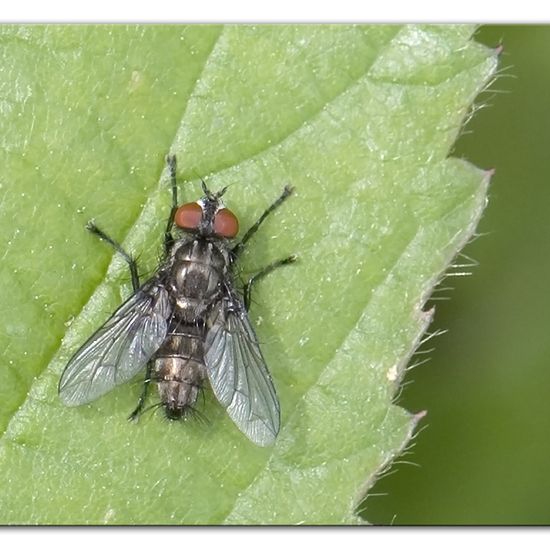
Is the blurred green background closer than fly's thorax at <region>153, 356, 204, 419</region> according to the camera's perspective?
No

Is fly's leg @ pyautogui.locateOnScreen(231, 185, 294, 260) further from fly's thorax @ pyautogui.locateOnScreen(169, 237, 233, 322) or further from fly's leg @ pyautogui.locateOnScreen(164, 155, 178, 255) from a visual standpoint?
fly's leg @ pyautogui.locateOnScreen(164, 155, 178, 255)

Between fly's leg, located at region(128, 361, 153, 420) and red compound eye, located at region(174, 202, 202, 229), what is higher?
red compound eye, located at region(174, 202, 202, 229)

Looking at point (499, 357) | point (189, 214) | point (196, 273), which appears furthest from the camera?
point (499, 357)

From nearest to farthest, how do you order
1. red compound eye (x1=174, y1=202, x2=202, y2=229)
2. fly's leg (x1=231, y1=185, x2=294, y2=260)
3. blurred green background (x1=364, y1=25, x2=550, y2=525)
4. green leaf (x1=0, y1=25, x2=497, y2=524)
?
1. green leaf (x1=0, y1=25, x2=497, y2=524)
2. red compound eye (x1=174, y1=202, x2=202, y2=229)
3. fly's leg (x1=231, y1=185, x2=294, y2=260)
4. blurred green background (x1=364, y1=25, x2=550, y2=525)

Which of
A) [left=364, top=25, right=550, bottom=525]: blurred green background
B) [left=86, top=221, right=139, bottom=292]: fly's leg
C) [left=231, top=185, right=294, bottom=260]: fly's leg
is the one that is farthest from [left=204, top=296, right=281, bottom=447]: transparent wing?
[left=364, top=25, right=550, bottom=525]: blurred green background

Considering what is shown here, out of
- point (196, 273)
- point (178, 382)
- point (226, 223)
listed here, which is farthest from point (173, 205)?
point (178, 382)

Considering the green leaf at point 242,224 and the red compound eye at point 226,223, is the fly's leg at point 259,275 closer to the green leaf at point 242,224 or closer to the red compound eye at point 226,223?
the green leaf at point 242,224

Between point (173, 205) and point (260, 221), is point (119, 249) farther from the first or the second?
point (260, 221)
